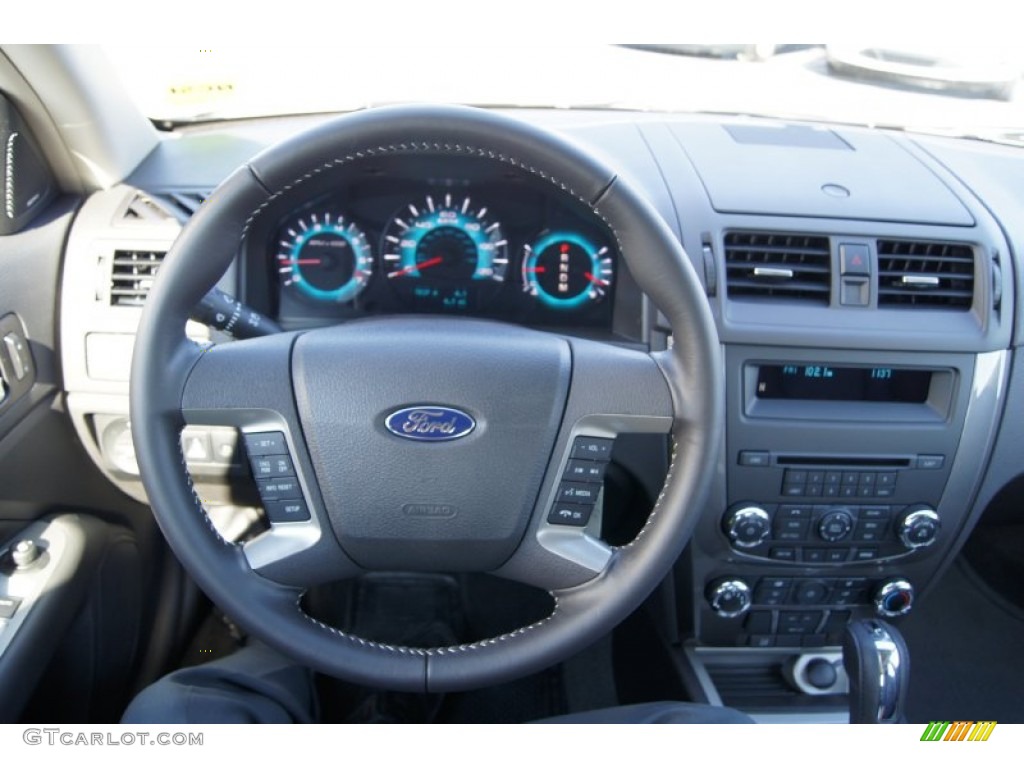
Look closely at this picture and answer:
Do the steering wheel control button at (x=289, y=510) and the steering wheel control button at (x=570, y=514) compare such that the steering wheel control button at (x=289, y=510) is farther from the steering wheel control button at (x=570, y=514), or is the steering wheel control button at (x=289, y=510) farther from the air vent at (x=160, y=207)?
the air vent at (x=160, y=207)

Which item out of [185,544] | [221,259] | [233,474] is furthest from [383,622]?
[221,259]

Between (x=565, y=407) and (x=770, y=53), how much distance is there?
1.36 m

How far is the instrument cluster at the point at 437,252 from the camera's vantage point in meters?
1.70

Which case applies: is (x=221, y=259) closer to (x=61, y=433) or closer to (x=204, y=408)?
(x=204, y=408)

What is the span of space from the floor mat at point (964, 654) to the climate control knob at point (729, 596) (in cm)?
66

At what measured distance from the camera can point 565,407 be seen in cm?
122

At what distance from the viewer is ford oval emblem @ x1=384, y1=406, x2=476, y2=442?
120cm

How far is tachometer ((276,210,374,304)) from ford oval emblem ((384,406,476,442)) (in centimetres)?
59

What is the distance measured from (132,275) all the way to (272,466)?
0.65 meters

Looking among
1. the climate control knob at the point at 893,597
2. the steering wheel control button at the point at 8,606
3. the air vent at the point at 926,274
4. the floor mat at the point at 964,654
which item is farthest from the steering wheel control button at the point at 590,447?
the floor mat at the point at 964,654

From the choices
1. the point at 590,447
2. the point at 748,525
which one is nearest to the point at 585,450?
the point at 590,447
